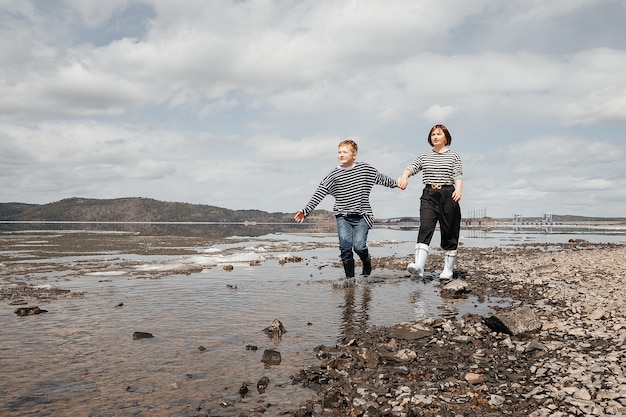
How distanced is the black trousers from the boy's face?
201 centimetres

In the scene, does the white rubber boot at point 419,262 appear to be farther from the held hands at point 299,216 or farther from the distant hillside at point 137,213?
the distant hillside at point 137,213

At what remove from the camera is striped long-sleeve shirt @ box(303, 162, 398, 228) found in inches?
398

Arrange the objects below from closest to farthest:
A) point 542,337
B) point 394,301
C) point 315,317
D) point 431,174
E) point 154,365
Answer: point 154,365 < point 542,337 < point 315,317 < point 394,301 < point 431,174

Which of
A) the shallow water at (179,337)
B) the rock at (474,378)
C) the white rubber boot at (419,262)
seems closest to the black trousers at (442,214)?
the white rubber boot at (419,262)

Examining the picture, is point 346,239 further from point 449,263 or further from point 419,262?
point 449,263

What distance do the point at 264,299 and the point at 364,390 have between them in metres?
4.65

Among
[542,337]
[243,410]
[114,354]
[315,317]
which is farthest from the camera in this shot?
[315,317]

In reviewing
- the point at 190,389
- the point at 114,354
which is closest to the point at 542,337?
the point at 190,389

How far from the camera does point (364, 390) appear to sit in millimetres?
3709

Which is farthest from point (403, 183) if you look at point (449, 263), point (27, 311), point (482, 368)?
point (27, 311)

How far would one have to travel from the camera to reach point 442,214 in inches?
394

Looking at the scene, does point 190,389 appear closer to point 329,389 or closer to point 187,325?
point 329,389

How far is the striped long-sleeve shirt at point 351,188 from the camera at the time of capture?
10109mm

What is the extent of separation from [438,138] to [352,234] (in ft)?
10.4
